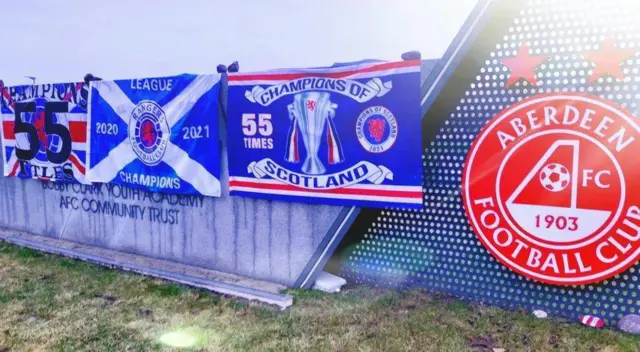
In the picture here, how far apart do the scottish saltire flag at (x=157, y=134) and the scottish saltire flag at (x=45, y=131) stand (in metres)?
0.30

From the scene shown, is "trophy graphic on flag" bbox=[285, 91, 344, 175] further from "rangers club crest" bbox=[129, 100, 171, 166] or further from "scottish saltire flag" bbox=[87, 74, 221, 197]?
"rangers club crest" bbox=[129, 100, 171, 166]

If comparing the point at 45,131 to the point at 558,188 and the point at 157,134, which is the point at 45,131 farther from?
the point at 558,188

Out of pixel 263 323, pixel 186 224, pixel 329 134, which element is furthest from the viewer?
pixel 186 224

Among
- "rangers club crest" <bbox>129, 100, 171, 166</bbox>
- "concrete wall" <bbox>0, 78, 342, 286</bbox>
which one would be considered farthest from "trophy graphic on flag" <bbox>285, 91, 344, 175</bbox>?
"rangers club crest" <bbox>129, 100, 171, 166</bbox>

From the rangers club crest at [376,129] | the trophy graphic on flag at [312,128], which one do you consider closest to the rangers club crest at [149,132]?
the trophy graphic on flag at [312,128]

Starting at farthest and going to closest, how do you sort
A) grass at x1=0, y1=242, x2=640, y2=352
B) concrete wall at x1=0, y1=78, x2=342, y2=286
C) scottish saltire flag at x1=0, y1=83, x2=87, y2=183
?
scottish saltire flag at x1=0, y1=83, x2=87, y2=183, concrete wall at x1=0, y1=78, x2=342, y2=286, grass at x1=0, y1=242, x2=640, y2=352

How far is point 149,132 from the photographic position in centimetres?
591

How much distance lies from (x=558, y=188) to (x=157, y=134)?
4.29m

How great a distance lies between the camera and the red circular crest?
12.2ft

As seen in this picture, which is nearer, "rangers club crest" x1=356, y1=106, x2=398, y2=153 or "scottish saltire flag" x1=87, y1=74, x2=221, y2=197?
"rangers club crest" x1=356, y1=106, x2=398, y2=153

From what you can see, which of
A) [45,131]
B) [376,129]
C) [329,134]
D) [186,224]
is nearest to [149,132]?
[186,224]

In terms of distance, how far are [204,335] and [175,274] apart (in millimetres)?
1618

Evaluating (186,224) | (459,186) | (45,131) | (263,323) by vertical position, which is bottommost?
(263,323)

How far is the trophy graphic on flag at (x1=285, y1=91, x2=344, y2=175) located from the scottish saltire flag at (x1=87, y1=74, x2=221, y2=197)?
973 millimetres
